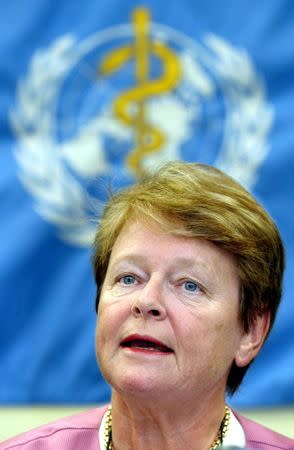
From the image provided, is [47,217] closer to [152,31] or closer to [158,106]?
[158,106]

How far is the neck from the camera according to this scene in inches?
73.7

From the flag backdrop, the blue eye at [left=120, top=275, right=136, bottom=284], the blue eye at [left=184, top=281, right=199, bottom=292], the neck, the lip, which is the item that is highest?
the flag backdrop

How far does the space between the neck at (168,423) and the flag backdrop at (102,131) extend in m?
0.85

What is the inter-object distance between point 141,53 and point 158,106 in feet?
0.58

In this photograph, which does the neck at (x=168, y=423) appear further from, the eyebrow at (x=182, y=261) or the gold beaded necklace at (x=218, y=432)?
the eyebrow at (x=182, y=261)

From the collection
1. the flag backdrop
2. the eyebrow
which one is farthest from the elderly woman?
the flag backdrop

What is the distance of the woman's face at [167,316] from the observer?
178 centimetres

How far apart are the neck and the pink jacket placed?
3.7 inches

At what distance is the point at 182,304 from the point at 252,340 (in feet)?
0.78

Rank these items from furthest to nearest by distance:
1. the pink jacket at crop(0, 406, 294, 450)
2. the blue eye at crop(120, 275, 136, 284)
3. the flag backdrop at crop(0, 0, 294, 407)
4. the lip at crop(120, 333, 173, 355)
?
the flag backdrop at crop(0, 0, 294, 407) < the pink jacket at crop(0, 406, 294, 450) < the blue eye at crop(120, 275, 136, 284) < the lip at crop(120, 333, 173, 355)

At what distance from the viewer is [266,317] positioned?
6.55 feet

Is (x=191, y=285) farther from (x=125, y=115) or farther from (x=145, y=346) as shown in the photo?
(x=125, y=115)

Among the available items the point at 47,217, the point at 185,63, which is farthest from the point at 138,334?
the point at 185,63

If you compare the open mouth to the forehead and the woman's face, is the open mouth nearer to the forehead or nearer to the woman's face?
the woman's face
